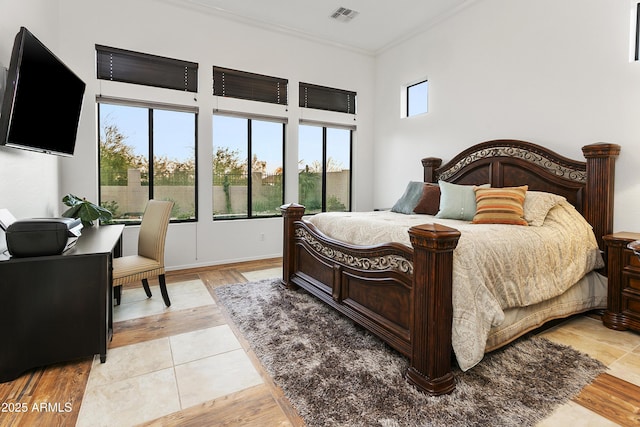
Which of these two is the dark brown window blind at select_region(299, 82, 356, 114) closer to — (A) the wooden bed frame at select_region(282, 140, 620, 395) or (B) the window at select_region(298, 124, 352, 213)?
(B) the window at select_region(298, 124, 352, 213)

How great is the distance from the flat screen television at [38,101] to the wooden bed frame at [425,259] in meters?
2.00

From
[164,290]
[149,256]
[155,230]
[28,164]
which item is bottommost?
[164,290]

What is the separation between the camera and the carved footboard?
1707 millimetres

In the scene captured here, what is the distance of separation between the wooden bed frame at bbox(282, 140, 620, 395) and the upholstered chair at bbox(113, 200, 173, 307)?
116 cm

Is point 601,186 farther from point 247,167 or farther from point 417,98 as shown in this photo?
point 247,167

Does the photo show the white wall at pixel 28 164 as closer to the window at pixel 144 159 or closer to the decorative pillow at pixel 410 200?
the window at pixel 144 159

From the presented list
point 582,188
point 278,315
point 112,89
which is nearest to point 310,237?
point 278,315

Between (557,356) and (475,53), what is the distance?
3.39m

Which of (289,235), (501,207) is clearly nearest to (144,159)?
(289,235)

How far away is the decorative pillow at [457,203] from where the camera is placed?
10.3ft

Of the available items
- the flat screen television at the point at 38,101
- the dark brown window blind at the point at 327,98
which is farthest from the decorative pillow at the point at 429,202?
the flat screen television at the point at 38,101

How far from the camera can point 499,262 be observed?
2.02 m

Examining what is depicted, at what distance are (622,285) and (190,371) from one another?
3.11 m

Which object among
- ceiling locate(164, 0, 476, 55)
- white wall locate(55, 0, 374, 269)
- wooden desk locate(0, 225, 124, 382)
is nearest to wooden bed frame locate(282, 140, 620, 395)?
white wall locate(55, 0, 374, 269)
